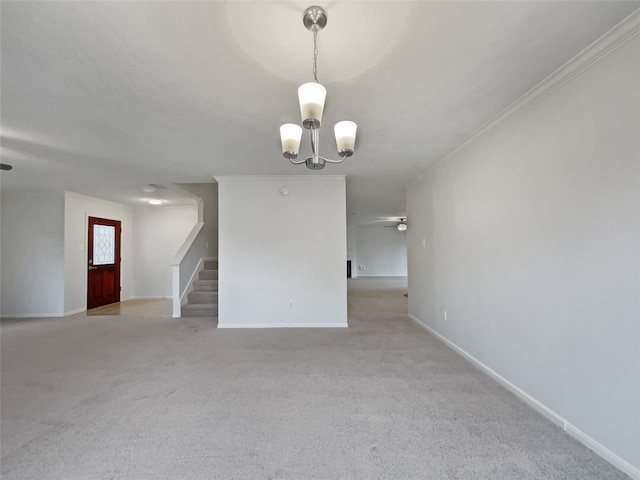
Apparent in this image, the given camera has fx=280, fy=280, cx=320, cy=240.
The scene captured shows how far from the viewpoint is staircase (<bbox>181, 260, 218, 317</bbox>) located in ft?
16.8

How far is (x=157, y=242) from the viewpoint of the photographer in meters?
7.19

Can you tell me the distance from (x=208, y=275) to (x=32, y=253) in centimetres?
319

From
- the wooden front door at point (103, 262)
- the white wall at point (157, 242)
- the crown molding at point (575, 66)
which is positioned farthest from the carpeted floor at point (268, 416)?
the white wall at point (157, 242)

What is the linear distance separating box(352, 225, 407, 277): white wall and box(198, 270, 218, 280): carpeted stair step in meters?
7.49

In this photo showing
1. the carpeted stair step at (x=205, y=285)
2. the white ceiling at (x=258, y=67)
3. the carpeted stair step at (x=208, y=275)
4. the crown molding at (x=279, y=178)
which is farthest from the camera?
the carpeted stair step at (x=208, y=275)

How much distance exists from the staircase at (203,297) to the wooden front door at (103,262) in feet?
7.76

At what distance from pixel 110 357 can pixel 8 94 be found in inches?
106

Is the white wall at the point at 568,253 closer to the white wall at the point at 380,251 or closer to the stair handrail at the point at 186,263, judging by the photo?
the stair handrail at the point at 186,263

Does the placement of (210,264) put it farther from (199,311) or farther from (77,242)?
(77,242)

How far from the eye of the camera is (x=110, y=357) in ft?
10.5

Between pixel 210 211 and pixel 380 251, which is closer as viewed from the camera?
pixel 210 211

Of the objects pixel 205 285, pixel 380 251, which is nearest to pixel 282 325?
pixel 205 285

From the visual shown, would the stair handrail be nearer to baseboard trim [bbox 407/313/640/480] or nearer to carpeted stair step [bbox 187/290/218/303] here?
carpeted stair step [bbox 187/290/218/303]

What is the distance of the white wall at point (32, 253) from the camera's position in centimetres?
527
